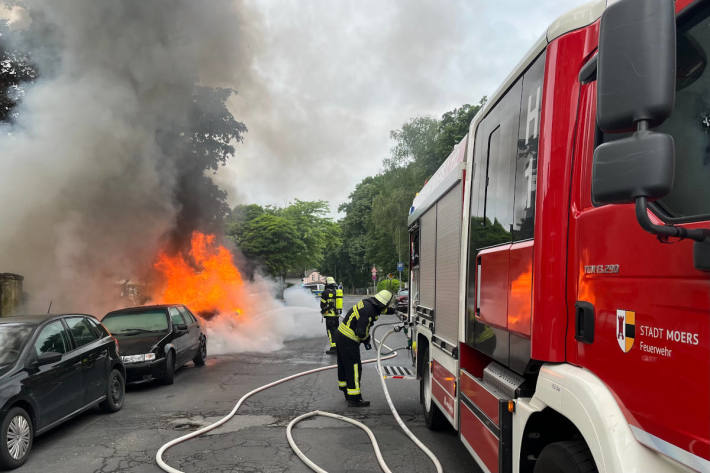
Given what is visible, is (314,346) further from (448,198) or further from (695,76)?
(695,76)

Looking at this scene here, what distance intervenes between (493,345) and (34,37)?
1681cm

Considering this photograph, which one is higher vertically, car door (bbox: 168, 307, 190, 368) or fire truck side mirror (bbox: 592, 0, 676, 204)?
fire truck side mirror (bbox: 592, 0, 676, 204)

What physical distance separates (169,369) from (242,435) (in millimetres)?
3804

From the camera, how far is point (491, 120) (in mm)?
3760

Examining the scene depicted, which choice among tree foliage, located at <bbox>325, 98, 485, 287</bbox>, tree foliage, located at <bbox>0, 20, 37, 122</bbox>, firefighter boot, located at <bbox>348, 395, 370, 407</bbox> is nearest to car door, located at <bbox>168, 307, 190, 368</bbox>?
firefighter boot, located at <bbox>348, 395, 370, 407</bbox>

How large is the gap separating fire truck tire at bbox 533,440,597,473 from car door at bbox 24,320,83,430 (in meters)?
4.93

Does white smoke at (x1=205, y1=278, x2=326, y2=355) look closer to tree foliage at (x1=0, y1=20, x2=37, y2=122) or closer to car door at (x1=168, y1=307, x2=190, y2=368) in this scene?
car door at (x1=168, y1=307, x2=190, y2=368)

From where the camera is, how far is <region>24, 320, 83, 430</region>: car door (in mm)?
5465

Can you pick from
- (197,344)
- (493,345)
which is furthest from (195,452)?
(197,344)

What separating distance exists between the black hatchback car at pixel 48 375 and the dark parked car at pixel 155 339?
1.44 m

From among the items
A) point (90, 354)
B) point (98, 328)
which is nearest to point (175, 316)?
point (98, 328)

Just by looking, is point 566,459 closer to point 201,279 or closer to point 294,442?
point 294,442

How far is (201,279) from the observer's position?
64.3 ft

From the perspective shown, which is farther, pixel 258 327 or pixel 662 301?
pixel 258 327
